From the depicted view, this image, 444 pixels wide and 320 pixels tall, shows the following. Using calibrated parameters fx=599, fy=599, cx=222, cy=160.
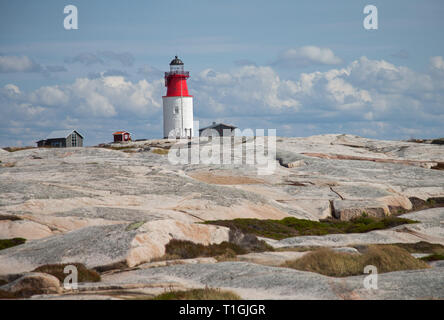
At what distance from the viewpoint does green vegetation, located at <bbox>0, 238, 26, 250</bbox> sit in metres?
31.2

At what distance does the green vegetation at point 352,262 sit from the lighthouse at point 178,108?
80.5m

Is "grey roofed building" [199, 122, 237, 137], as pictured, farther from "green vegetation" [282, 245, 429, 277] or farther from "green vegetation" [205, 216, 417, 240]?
"green vegetation" [282, 245, 429, 277]

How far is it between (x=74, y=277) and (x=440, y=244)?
75.2 feet

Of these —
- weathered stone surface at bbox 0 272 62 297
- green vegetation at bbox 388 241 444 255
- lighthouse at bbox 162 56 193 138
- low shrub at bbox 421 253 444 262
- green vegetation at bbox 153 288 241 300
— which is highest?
lighthouse at bbox 162 56 193 138

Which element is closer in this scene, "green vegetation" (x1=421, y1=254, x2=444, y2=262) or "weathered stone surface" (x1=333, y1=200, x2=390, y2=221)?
"green vegetation" (x1=421, y1=254, x2=444, y2=262)

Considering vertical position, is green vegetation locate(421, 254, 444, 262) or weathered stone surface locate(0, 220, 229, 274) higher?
weathered stone surface locate(0, 220, 229, 274)

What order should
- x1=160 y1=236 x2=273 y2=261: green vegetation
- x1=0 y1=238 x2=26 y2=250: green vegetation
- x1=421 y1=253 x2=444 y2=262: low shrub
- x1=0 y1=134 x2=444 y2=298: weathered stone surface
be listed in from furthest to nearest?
1. x1=0 y1=238 x2=26 y2=250: green vegetation
2. x1=421 y1=253 x2=444 y2=262: low shrub
3. x1=160 y1=236 x2=273 y2=261: green vegetation
4. x1=0 y1=134 x2=444 y2=298: weathered stone surface

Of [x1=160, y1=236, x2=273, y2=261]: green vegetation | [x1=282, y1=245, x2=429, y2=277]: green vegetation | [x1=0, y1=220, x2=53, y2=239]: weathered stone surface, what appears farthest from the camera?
[x1=0, y1=220, x2=53, y2=239]: weathered stone surface

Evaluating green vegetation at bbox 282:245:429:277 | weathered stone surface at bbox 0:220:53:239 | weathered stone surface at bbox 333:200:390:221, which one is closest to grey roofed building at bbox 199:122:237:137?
weathered stone surface at bbox 333:200:390:221

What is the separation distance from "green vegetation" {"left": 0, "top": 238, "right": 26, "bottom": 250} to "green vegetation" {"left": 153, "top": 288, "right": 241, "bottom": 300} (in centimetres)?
1508

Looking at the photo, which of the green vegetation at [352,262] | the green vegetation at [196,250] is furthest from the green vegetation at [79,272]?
the green vegetation at [352,262]
